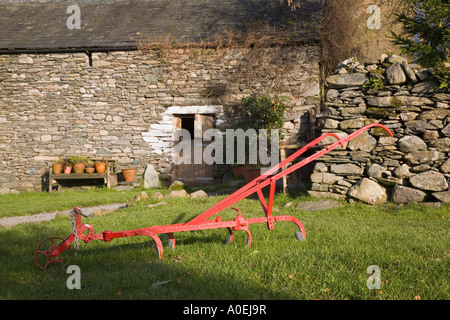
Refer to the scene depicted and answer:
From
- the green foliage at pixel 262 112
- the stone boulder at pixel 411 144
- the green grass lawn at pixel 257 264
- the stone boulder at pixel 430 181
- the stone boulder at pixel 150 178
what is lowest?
the green grass lawn at pixel 257 264

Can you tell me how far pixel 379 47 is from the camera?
13.9 meters

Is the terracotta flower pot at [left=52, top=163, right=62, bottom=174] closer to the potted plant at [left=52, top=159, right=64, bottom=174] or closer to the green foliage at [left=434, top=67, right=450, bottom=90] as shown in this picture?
the potted plant at [left=52, top=159, right=64, bottom=174]

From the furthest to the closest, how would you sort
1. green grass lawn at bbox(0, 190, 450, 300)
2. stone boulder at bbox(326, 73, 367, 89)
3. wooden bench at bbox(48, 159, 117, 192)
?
wooden bench at bbox(48, 159, 117, 192)
stone boulder at bbox(326, 73, 367, 89)
green grass lawn at bbox(0, 190, 450, 300)

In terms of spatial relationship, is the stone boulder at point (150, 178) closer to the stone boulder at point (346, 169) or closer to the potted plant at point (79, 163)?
the potted plant at point (79, 163)

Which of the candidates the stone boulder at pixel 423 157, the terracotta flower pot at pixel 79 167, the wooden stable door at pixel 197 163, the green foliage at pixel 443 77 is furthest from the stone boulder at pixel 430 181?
the terracotta flower pot at pixel 79 167

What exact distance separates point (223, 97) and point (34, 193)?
6397 mm

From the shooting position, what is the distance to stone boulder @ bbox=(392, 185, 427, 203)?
609 centimetres

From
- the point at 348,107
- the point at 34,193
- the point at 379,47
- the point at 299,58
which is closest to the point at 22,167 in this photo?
the point at 34,193

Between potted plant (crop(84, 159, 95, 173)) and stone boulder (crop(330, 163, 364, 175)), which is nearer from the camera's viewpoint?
stone boulder (crop(330, 163, 364, 175))

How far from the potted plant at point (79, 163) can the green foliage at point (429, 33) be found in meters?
8.84

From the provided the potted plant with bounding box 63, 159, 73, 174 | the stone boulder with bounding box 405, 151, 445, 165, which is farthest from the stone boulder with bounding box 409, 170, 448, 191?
the potted plant with bounding box 63, 159, 73, 174

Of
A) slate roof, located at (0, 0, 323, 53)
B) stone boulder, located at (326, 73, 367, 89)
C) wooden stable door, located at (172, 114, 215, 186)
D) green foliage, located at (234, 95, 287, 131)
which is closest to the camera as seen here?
stone boulder, located at (326, 73, 367, 89)

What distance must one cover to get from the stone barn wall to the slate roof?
0.47 meters

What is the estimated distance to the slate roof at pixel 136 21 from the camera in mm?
11258
